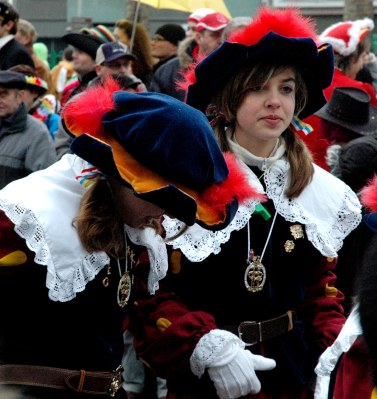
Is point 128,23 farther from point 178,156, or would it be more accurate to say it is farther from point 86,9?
point 86,9

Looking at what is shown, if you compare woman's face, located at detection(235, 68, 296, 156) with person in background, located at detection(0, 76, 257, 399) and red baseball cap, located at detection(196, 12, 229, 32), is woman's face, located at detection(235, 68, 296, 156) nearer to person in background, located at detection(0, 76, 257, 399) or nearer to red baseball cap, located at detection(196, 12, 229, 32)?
person in background, located at detection(0, 76, 257, 399)

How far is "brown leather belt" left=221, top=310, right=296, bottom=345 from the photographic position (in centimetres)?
391

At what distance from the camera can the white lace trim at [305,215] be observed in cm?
394

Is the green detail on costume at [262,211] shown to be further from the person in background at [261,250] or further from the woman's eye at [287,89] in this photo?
the woman's eye at [287,89]

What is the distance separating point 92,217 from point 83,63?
15.9 ft

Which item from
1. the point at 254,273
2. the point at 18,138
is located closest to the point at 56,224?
the point at 254,273

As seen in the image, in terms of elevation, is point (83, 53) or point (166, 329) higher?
point (166, 329)

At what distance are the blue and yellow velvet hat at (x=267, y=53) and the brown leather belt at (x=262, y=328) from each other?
35.7 inches

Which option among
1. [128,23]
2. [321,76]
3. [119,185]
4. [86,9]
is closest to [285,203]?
[321,76]

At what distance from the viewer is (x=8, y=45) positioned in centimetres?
841

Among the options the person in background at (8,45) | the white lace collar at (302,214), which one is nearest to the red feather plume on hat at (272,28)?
the white lace collar at (302,214)

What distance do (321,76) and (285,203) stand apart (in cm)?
57

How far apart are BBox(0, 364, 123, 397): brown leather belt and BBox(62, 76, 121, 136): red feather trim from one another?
0.76 meters

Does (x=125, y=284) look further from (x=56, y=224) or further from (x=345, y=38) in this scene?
(x=345, y=38)
